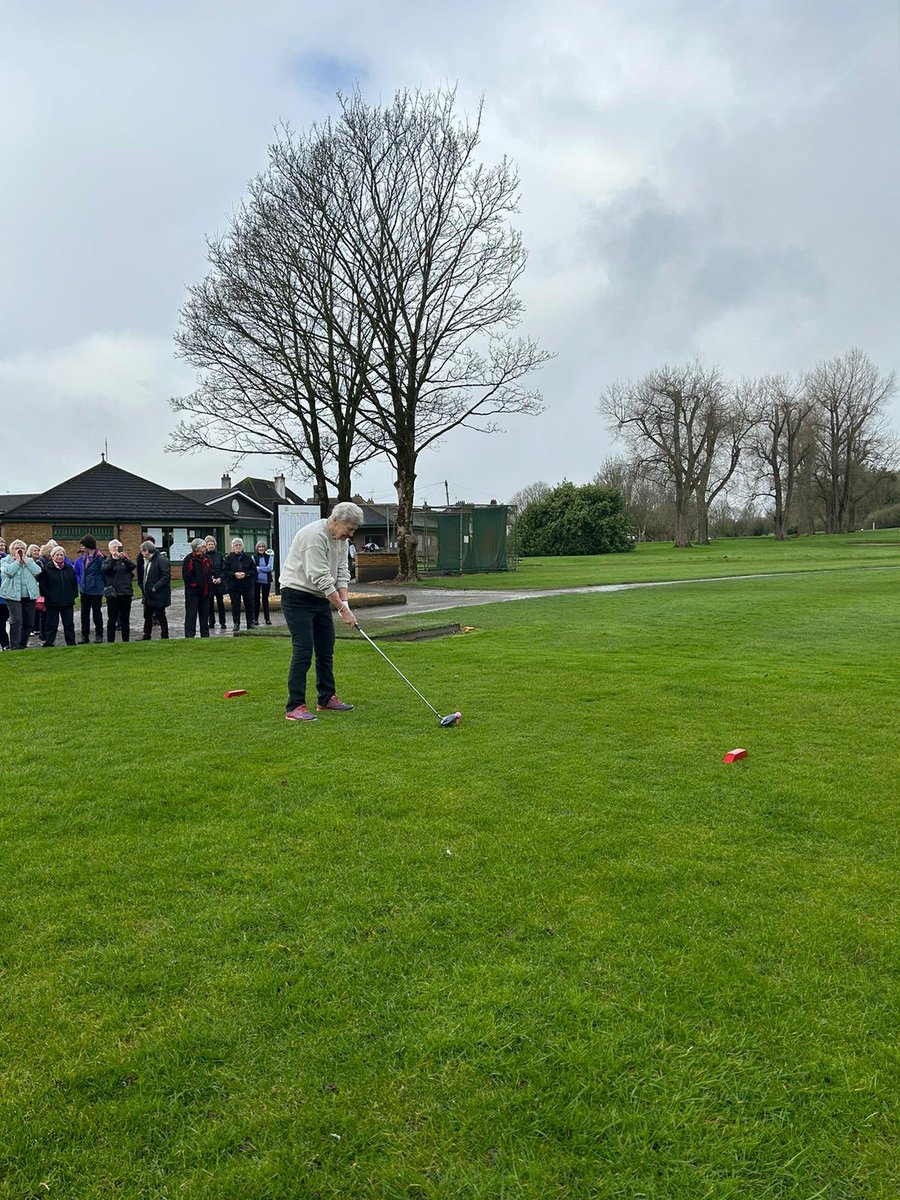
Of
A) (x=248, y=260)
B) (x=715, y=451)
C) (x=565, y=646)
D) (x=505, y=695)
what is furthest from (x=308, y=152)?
(x=715, y=451)

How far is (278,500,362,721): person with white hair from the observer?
744cm

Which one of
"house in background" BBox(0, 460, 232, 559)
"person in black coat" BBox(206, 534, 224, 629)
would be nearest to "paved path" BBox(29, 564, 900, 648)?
"person in black coat" BBox(206, 534, 224, 629)

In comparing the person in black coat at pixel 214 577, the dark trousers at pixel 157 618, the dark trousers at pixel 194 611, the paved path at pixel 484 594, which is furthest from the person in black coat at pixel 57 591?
the paved path at pixel 484 594

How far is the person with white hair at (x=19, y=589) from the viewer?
14188mm

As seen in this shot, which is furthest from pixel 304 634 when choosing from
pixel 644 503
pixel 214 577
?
pixel 644 503

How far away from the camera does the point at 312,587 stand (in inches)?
296

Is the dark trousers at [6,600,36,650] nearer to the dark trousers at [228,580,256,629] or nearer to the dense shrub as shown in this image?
the dark trousers at [228,580,256,629]

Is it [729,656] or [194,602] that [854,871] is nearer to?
[729,656]

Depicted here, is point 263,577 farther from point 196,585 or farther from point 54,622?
point 54,622

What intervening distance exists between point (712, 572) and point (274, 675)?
26691 millimetres

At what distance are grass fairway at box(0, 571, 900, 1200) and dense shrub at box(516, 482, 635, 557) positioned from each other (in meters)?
55.6

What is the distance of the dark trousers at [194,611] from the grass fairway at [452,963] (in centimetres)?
834

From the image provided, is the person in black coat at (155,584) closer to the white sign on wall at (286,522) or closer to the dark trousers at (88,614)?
the dark trousers at (88,614)

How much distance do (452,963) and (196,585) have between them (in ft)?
43.7
